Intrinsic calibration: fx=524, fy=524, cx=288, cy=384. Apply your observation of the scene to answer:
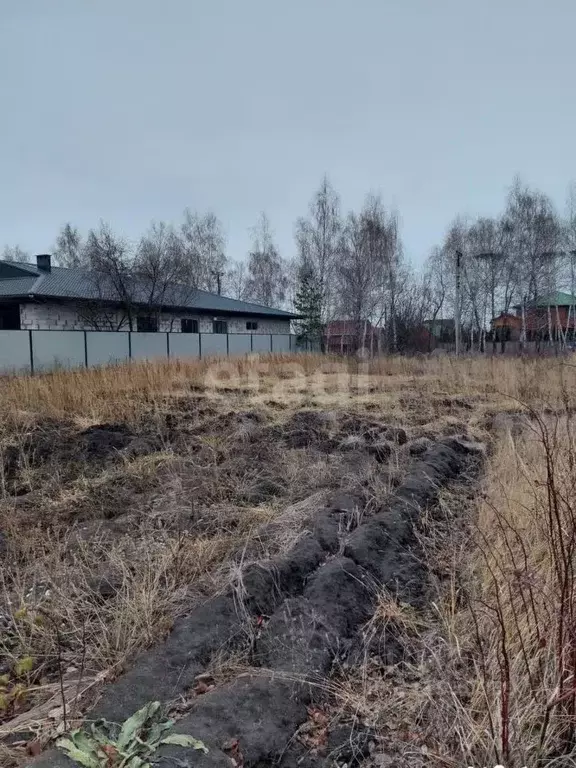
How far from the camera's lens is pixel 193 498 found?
386 centimetres

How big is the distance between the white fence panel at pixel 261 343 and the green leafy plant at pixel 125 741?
2027 centimetres

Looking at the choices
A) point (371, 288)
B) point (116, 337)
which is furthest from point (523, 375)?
point (371, 288)

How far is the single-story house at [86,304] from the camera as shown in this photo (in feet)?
52.8

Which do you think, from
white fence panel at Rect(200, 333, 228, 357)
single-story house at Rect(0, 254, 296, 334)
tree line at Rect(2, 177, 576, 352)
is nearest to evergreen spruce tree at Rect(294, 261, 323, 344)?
tree line at Rect(2, 177, 576, 352)

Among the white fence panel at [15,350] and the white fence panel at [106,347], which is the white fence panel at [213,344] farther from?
the white fence panel at [15,350]

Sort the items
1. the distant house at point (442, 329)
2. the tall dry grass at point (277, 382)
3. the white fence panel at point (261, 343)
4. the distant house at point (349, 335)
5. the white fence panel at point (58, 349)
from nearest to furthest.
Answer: the tall dry grass at point (277, 382) < the white fence panel at point (58, 349) < the white fence panel at point (261, 343) < the distant house at point (349, 335) < the distant house at point (442, 329)

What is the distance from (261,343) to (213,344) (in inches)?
138

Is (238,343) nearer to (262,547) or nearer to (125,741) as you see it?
(262,547)

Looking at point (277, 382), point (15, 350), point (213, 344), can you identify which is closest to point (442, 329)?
point (213, 344)

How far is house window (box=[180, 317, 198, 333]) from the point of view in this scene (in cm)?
2086

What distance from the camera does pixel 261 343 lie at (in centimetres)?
2238

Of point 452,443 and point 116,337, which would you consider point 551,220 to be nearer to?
point 116,337

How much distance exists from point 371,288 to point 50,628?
22866mm

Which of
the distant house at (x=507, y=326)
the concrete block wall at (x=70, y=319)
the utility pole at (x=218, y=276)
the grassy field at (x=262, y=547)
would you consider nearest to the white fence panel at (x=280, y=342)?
the concrete block wall at (x=70, y=319)
